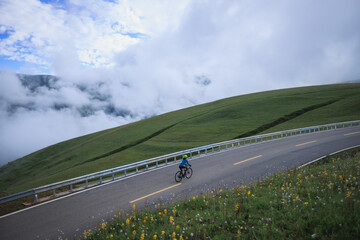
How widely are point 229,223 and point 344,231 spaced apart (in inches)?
98.5

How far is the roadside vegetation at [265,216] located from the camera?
4535mm

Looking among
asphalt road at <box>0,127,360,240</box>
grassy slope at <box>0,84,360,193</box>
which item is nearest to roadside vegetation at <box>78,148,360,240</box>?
asphalt road at <box>0,127,360,240</box>

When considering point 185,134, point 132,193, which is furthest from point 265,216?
point 185,134

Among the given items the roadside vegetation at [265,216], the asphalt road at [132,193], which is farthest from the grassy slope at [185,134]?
the roadside vegetation at [265,216]

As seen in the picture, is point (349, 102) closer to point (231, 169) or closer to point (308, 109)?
point (308, 109)

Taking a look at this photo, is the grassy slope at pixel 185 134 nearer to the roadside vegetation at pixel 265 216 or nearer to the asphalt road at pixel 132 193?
the asphalt road at pixel 132 193

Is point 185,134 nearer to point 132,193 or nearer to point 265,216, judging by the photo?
point 132,193

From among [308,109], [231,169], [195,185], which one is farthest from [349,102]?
[195,185]

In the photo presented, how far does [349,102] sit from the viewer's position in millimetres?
46625

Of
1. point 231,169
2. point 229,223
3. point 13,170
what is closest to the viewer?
point 229,223

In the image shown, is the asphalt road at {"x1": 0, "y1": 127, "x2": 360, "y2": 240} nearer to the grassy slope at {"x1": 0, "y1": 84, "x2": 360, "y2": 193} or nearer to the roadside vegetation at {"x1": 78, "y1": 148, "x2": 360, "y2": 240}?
the roadside vegetation at {"x1": 78, "y1": 148, "x2": 360, "y2": 240}

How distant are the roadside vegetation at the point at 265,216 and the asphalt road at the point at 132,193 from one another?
190 cm

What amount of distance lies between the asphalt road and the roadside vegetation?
190 centimetres

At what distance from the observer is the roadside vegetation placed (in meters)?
4.54
